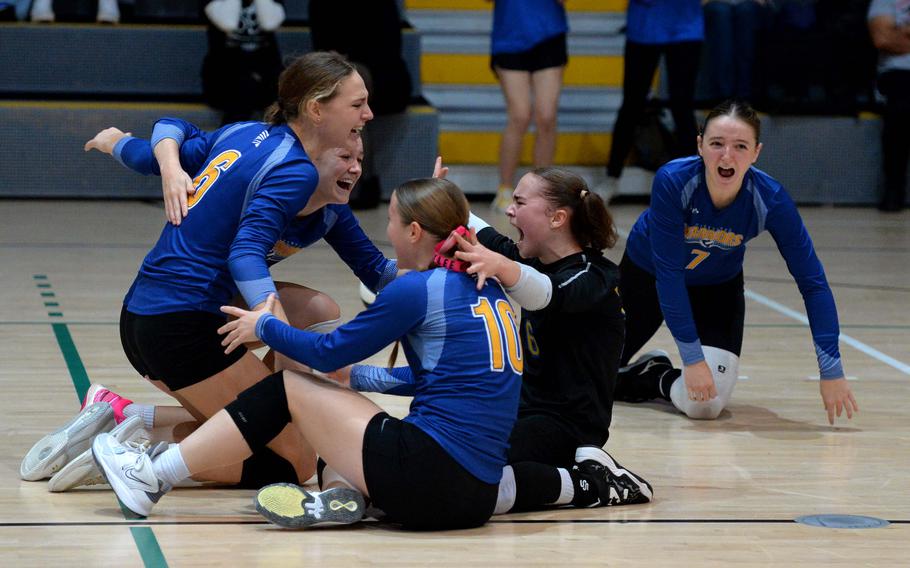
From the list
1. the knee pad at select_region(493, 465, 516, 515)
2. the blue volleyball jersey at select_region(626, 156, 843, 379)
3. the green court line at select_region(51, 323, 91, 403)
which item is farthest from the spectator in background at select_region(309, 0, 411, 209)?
the knee pad at select_region(493, 465, 516, 515)

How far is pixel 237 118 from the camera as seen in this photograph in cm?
Result: 832

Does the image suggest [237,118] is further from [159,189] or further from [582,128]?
[582,128]

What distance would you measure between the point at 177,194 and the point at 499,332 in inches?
34.7

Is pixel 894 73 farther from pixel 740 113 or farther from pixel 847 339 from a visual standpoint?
pixel 740 113

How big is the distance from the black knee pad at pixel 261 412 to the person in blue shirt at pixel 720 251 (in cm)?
147

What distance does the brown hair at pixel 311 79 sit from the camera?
324 centimetres

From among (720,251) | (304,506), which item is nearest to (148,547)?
(304,506)

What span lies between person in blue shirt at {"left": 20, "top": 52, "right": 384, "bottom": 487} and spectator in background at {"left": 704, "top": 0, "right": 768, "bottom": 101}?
6304 millimetres

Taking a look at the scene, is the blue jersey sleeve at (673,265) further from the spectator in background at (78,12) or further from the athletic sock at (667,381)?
the spectator in background at (78,12)

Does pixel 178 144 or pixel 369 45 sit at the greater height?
pixel 178 144

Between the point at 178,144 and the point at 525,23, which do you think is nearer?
the point at 178,144

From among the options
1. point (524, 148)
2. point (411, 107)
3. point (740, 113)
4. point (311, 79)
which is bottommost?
point (524, 148)

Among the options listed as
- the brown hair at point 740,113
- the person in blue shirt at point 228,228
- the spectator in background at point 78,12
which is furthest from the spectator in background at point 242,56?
the person in blue shirt at point 228,228

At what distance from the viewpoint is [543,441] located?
3.28 metres
